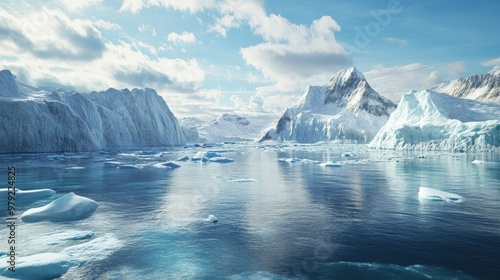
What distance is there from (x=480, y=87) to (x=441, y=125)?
11888 centimetres

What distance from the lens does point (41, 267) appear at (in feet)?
26.1

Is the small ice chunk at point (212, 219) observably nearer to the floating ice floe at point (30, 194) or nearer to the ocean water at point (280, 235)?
the ocean water at point (280, 235)

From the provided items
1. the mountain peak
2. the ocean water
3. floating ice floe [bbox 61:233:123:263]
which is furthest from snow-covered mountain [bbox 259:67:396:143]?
floating ice floe [bbox 61:233:123:263]

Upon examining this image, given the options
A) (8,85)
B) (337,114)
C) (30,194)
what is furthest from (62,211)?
(337,114)

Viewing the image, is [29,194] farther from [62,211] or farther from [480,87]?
[480,87]

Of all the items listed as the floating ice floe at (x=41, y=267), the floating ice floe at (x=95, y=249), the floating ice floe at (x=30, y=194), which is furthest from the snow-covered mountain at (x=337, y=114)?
the floating ice floe at (x=41, y=267)

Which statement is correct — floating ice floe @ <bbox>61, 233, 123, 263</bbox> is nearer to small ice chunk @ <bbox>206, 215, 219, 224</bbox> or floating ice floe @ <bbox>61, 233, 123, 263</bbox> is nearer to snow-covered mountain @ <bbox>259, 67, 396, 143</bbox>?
small ice chunk @ <bbox>206, 215, 219, 224</bbox>

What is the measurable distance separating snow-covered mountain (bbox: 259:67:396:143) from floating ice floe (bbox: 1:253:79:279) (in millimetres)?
128845

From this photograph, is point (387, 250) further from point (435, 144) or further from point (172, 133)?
point (172, 133)

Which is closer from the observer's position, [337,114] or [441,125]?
[441,125]

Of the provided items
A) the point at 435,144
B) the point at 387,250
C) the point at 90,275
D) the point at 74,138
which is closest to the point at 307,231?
the point at 387,250

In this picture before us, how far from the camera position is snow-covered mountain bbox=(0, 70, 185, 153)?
2235 inches

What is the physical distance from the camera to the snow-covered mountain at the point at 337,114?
13525 centimetres

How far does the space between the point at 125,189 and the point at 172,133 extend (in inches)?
3842
